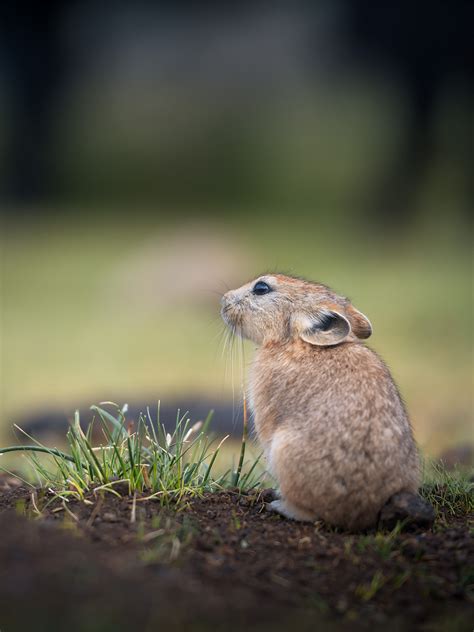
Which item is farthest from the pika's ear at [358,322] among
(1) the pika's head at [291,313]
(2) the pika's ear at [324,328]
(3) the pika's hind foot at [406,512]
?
(3) the pika's hind foot at [406,512]

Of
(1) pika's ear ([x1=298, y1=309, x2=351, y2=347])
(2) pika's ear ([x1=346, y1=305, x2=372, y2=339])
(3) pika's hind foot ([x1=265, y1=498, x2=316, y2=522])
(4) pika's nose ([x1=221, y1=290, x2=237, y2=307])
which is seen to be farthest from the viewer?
(4) pika's nose ([x1=221, y1=290, x2=237, y2=307])

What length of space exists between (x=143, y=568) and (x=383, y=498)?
4.76ft

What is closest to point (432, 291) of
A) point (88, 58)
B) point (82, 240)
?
point (82, 240)

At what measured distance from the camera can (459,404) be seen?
1091 centimetres

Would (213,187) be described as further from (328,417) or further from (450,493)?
(328,417)

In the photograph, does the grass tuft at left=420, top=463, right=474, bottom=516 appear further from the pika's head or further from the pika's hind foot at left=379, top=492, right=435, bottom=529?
the pika's head

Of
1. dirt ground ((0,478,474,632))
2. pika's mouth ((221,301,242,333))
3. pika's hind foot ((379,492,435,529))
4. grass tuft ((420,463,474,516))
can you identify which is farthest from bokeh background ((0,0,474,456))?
dirt ground ((0,478,474,632))

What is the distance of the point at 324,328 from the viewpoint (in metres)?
5.26

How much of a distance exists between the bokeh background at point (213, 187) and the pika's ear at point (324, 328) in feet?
13.9

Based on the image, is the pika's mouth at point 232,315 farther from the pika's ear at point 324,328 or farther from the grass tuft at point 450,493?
the grass tuft at point 450,493

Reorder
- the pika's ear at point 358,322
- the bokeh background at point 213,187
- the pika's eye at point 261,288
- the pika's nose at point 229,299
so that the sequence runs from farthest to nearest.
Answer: the bokeh background at point 213,187 → the pika's nose at point 229,299 → the pika's eye at point 261,288 → the pika's ear at point 358,322

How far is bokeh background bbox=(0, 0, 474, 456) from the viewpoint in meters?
13.4

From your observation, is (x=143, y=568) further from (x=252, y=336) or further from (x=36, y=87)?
(x=36, y=87)

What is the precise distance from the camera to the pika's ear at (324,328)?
5137 millimetres
